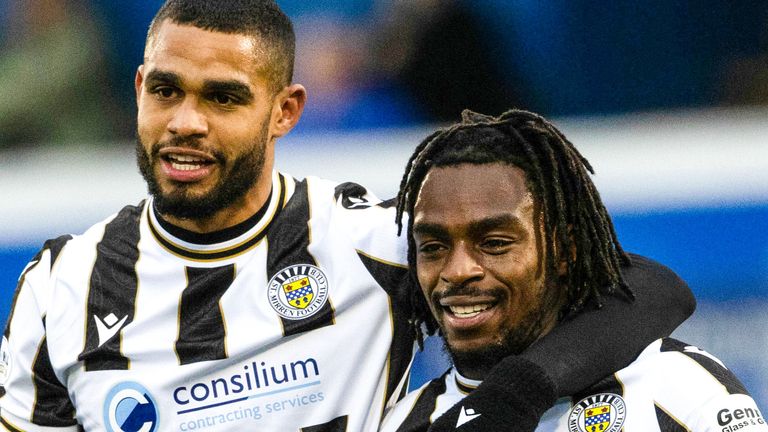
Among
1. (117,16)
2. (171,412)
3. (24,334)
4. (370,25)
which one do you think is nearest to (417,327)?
(171,412)

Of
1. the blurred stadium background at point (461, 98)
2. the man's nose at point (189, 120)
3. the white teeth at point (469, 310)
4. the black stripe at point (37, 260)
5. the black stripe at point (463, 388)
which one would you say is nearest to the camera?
the white teeth at point (469, 310)

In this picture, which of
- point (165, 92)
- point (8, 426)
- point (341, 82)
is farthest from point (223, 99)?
point (341, 82)

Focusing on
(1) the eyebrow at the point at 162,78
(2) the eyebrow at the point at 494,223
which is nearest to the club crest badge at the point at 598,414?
(2) the eyebrow at the point at 494,223

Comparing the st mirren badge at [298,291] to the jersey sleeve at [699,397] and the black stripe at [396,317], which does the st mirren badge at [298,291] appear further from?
the jersey sleeve at [699,397]

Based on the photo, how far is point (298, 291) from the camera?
3373 mm

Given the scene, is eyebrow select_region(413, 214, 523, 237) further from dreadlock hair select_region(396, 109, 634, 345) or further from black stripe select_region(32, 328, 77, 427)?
black stripe select_region(32, 328, 77, 427)

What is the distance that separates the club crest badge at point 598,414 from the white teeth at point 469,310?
293 mm

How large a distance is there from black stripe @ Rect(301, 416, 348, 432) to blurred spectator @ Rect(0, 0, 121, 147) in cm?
329

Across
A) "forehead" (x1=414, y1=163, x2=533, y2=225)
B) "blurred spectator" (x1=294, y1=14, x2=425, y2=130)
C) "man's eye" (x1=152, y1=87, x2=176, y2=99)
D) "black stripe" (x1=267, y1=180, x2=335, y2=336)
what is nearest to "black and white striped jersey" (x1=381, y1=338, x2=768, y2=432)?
"forehead" (x1=414, y1=163, x2=533, y2=225)

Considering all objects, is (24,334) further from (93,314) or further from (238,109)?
(238,109)

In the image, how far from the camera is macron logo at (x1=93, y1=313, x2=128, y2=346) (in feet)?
11.1

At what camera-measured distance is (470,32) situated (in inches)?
234

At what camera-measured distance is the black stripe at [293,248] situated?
3.35 meters

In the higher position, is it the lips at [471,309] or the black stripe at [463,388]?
the lips at [471,309]
